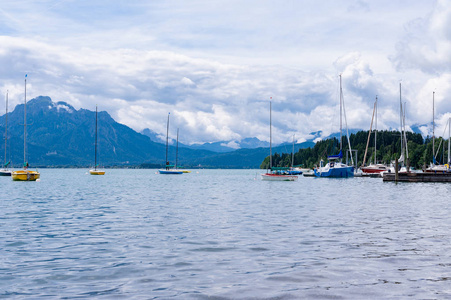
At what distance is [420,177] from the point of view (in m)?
105

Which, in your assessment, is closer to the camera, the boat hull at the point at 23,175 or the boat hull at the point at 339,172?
the boat hull at the point at 23,175

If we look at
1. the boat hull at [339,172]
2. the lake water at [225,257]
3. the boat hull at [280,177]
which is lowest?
the lake water at [225,257]

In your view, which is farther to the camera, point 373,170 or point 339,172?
point 373,170

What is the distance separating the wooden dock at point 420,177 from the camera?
336ft

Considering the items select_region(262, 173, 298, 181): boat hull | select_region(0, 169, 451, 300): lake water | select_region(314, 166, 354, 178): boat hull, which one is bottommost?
select_region(0, 169, 451, 300): lake water

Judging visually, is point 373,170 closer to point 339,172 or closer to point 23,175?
point 339,172

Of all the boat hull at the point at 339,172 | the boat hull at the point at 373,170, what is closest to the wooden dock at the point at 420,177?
the boat hull at the point at 339,172

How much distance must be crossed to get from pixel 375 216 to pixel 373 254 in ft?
54.8

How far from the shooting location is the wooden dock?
336 ft

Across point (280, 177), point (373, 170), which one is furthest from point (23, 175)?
point (373, 170)

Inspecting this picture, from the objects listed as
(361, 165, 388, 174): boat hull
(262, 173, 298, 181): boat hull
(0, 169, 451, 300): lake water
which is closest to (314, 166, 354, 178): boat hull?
(262, 173, 298, 181): boat hull

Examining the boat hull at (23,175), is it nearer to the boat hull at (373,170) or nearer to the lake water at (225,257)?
the lake water at (225,257)

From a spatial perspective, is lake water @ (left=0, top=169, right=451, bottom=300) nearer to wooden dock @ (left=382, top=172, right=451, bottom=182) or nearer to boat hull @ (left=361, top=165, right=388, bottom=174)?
wooden dock @ (left=382, top=172, right=451, bottom=182)

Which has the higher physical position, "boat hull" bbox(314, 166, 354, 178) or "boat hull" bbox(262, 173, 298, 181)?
"boat hull" bbox(314, 166, 354, 178)
